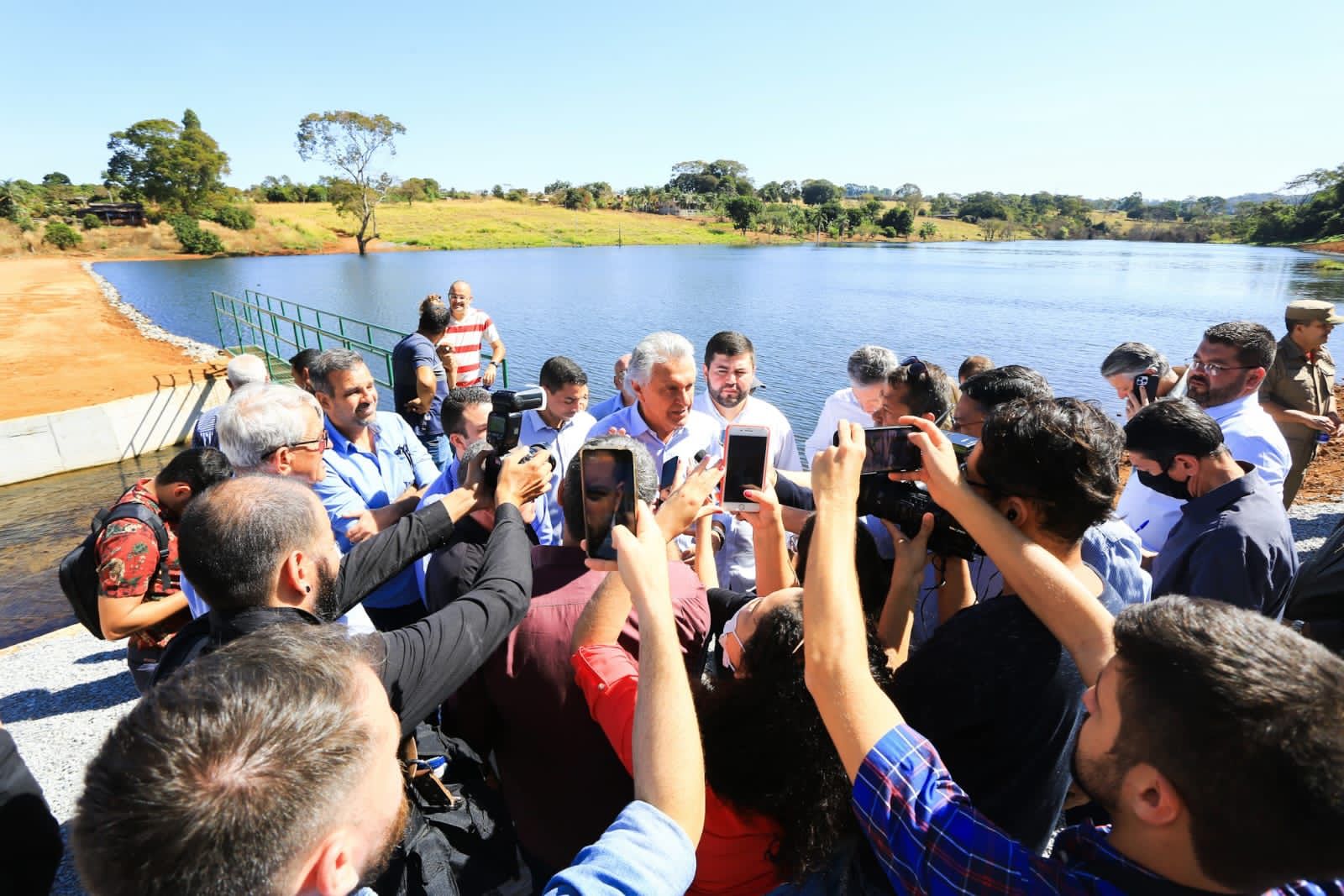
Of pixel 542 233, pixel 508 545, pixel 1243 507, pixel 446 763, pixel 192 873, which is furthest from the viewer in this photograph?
pixel 542 233

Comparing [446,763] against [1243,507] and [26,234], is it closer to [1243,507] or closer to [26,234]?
[1243,507]

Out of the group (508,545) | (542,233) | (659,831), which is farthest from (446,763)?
(542,233)

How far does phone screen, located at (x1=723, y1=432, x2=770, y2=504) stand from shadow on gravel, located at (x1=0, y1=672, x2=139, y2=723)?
388 centimetres

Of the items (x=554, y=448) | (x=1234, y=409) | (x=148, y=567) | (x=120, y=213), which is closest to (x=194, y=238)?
(x=120, y=213)

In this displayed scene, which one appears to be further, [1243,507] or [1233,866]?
[1243,507]

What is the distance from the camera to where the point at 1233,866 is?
0.97 metres

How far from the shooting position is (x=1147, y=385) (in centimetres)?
411

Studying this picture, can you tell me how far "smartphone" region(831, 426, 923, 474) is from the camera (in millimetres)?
2027

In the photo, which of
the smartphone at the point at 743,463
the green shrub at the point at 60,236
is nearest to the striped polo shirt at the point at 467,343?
the smartphone at the point at 743,463

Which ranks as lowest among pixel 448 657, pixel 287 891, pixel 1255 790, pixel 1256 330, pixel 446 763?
pixel 446 763

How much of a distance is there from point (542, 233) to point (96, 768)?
78.8 metres

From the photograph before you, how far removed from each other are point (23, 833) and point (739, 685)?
75.1 inches

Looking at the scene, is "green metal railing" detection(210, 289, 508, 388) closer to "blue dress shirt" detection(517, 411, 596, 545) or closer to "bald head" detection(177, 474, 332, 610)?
"blue dress shirt" detection(517, 411, 596, 545)

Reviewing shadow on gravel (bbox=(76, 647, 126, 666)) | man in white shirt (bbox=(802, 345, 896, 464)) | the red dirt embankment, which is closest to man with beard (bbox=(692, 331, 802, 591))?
man in white shirt (bbox=(802, 345, 896, 464))
